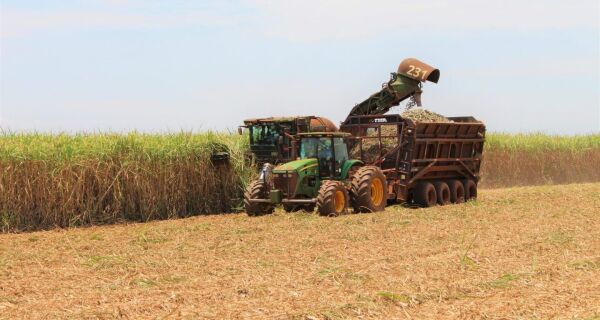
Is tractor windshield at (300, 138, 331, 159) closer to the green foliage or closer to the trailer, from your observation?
the trailer

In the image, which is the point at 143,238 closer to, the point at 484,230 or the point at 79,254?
the point at 79,254

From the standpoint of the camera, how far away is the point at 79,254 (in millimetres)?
11273

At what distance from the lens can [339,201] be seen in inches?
626

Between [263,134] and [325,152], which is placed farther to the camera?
[263,134]

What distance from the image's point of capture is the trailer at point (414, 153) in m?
18.0

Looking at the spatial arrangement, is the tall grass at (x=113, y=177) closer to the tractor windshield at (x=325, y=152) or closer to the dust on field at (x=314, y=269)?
the dust on field at (x=314, y=269)

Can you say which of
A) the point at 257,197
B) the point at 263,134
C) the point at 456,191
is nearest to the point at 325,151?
the point at 257,197

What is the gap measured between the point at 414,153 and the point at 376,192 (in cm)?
170

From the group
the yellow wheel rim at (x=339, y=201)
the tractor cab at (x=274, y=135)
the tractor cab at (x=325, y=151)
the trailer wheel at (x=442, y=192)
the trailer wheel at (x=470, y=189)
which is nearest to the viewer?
the yellow wheel rim at (x=339, y=201)

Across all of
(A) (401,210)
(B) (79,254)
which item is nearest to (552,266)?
(B) (79,254)

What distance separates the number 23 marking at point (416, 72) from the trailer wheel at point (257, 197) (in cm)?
515

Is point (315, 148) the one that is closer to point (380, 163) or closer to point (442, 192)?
point (380, 163)

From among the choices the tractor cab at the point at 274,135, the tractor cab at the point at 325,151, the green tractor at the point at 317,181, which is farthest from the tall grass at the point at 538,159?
the tractor cab at the point at 325,151

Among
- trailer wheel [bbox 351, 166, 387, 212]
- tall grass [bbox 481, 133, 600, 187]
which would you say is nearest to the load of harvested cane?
trailer wheel [bbox 351, 166, 387, 212]
